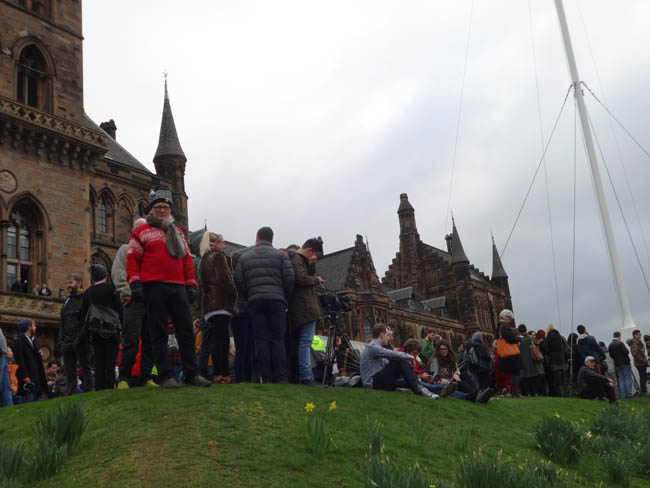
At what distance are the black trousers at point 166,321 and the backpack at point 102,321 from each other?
118cm

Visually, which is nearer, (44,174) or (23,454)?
(23,454)

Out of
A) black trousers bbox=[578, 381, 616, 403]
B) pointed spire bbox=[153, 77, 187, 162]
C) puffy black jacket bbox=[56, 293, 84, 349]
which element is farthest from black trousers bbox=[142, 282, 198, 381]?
pointed spire bbox=[153, 77, 187, 162]

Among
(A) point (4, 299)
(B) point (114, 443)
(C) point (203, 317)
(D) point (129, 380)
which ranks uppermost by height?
(A) point (4, 299)

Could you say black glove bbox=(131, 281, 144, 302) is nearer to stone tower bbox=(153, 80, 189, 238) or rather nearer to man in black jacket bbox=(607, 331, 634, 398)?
man in black jacket bbox=(607, 331, 634, 398)

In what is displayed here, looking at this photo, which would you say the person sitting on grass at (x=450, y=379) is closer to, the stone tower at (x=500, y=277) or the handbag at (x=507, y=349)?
the handbag at (x=507, y=349)

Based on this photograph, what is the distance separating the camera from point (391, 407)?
28.6 ft

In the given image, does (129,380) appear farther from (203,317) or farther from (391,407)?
(391,407)

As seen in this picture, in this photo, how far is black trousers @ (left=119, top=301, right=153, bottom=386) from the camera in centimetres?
847

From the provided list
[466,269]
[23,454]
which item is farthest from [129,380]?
[466,269]

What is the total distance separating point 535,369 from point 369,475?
12.0 metres

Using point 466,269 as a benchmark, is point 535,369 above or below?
below

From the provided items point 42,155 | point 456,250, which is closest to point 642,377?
point 42,155

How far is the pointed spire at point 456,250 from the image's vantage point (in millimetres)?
77625

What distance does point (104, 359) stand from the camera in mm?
9203
